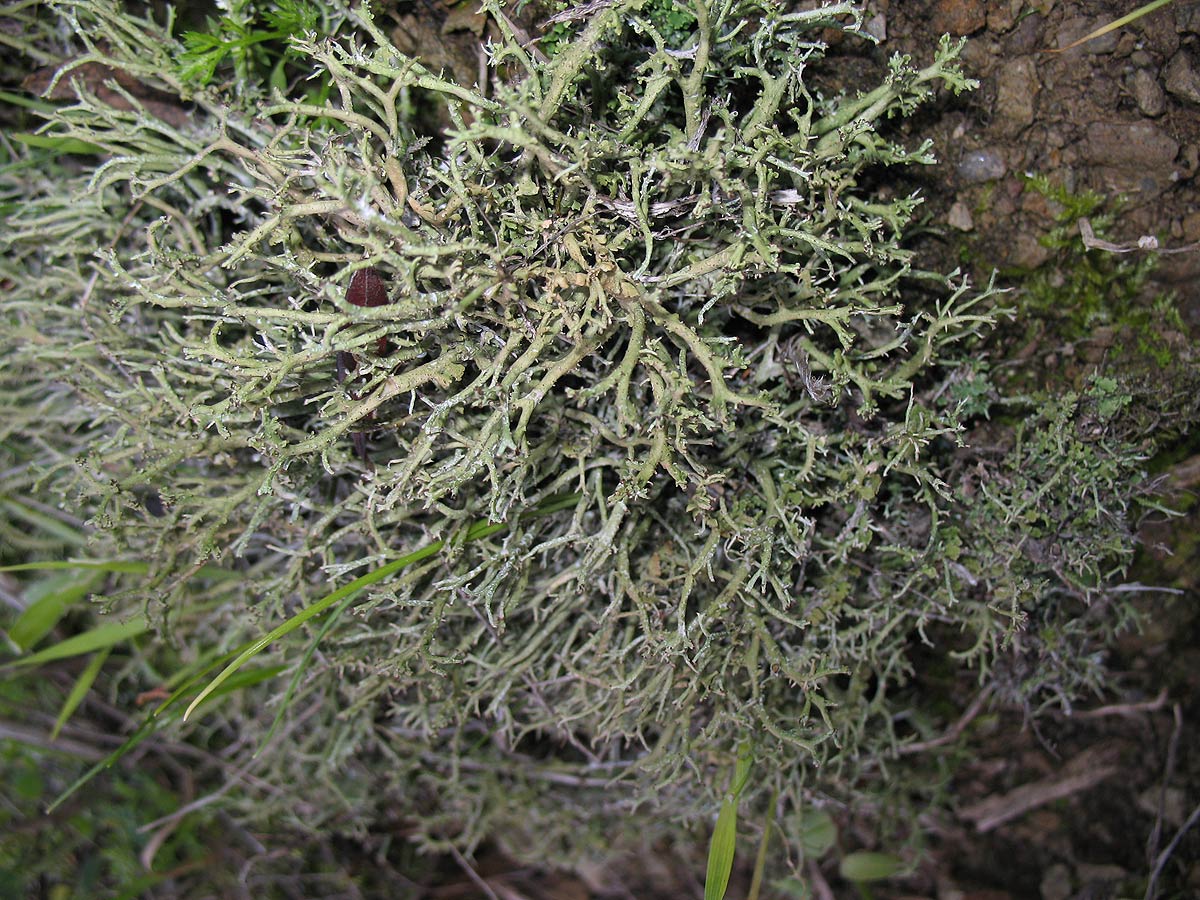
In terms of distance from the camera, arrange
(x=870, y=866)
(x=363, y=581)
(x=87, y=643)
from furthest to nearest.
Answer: (x=870, y=866)
(x=87, y=643)
(x=363, y=581)

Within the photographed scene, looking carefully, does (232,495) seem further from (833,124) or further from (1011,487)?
(1011,487)

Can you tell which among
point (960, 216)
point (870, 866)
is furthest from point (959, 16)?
point (870, 866)

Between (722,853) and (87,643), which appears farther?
(87,643)

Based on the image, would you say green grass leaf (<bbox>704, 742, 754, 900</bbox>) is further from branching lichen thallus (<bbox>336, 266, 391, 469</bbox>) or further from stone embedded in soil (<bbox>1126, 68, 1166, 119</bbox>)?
stone embedded in soil (<bbox>1126, 68, 1166, 119</bbox>)

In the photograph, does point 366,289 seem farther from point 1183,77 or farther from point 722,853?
point 1183,77

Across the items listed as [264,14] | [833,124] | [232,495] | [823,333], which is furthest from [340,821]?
[833,124]

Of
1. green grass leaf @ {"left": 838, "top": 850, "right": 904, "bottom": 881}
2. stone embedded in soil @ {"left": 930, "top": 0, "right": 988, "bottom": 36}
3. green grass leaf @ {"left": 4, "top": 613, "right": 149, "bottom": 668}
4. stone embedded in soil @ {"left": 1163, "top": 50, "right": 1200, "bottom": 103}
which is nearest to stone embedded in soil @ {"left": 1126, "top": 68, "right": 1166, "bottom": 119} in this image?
stone embedded in soil @ {"left": 1163, "top": 50, "right": 1200, "bottom": 103}
